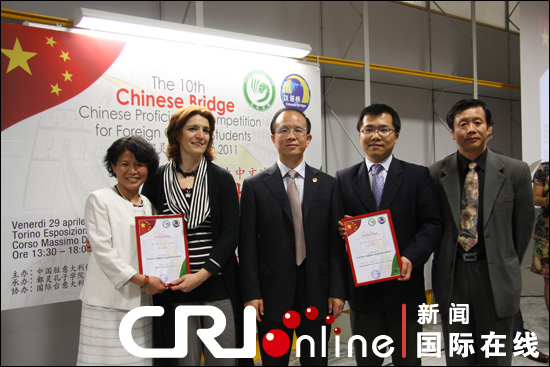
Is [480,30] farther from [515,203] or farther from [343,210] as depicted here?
[343,210]

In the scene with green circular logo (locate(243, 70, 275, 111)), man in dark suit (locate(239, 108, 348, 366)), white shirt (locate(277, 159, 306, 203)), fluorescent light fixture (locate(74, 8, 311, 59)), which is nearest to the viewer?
man in dark suit (locate(239, 108, 348, 366))

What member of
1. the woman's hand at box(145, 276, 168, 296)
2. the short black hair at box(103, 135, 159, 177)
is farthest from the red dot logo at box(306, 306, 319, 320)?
the short black hair at box(103, 135, 159, 177)

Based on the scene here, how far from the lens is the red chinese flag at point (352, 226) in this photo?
193cm

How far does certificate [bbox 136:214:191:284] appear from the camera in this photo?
5.57ft

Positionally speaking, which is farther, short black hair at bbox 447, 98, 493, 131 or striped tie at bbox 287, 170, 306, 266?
short black hair at bbox 447, 98, 493, 131

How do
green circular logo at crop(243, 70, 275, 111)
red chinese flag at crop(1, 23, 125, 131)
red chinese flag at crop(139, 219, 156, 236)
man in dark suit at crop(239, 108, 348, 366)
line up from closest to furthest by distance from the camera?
red chinese flag at crop(139, 219, 156, 236)
man in dark suit at crop(239, 108, 348, 366)
red chinese flag at crop(1, 23, 125, 131)
green circular logo at crop(243, 70, 275, 111)

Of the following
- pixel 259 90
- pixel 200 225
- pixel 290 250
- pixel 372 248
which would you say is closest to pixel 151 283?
pixel 200 225

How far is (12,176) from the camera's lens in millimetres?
2346

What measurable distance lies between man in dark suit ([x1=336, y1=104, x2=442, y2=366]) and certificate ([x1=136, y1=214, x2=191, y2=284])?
806mm

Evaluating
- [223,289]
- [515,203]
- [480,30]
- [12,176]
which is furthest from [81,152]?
[480,30]

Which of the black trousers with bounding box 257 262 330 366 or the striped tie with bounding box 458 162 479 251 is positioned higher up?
the striped tie with bounding box 458 162 479 251

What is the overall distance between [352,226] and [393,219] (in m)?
0.25

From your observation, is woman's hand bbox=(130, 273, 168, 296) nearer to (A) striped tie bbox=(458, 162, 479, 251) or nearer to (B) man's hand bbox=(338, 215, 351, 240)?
(B) man's hand bbox=(338, 215, 351, 240)

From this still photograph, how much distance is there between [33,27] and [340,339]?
3512 millimetres
